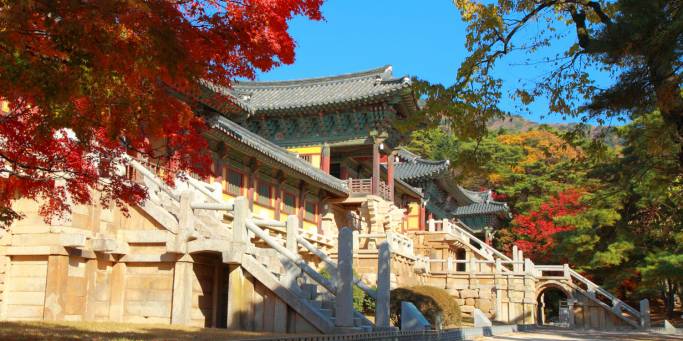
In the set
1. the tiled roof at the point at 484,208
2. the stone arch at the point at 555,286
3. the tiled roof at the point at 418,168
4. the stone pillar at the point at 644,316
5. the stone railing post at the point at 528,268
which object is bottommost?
the stone pillar at the point at 644,316

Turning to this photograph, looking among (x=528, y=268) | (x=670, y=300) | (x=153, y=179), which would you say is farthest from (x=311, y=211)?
(x=670, y=300)

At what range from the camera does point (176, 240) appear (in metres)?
14.4

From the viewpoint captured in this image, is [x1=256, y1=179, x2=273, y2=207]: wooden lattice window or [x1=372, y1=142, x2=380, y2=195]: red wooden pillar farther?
[x1=372, y1=142, x2=380, y2=195]: red wooden pillar

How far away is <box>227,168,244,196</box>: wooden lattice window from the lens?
82.4 ft

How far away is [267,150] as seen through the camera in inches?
1005

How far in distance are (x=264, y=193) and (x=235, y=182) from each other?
243 centimetres

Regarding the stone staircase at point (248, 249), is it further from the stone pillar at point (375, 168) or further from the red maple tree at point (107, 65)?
the stone pillar at point (375, 168)

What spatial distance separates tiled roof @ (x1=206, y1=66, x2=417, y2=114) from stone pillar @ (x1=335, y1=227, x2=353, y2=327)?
714 inches

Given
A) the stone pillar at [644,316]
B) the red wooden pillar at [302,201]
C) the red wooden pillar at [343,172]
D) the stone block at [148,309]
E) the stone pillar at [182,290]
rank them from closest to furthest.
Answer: the stone pillar at [182,290]
the stone block at [148,309]
the red wooden pillar at [302,201]
the stone pillar at [644,316]
the red wooden pillar at [343,172]

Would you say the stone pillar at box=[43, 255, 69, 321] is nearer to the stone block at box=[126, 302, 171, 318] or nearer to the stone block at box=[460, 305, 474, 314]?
the stone block at box=[126, 302, 171, 318]

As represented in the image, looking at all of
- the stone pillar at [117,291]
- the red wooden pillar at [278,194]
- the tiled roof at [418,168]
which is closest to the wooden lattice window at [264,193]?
the red wooden pillar at [278,194]

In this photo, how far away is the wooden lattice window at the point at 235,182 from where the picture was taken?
82.4ft

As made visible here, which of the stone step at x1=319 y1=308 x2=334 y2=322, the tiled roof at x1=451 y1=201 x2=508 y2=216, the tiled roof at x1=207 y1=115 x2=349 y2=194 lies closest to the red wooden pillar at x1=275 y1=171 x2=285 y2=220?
the tiled roof at x1=207 y1=115 x2=349 y2=194

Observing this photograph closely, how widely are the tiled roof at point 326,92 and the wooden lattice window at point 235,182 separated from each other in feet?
18.0
